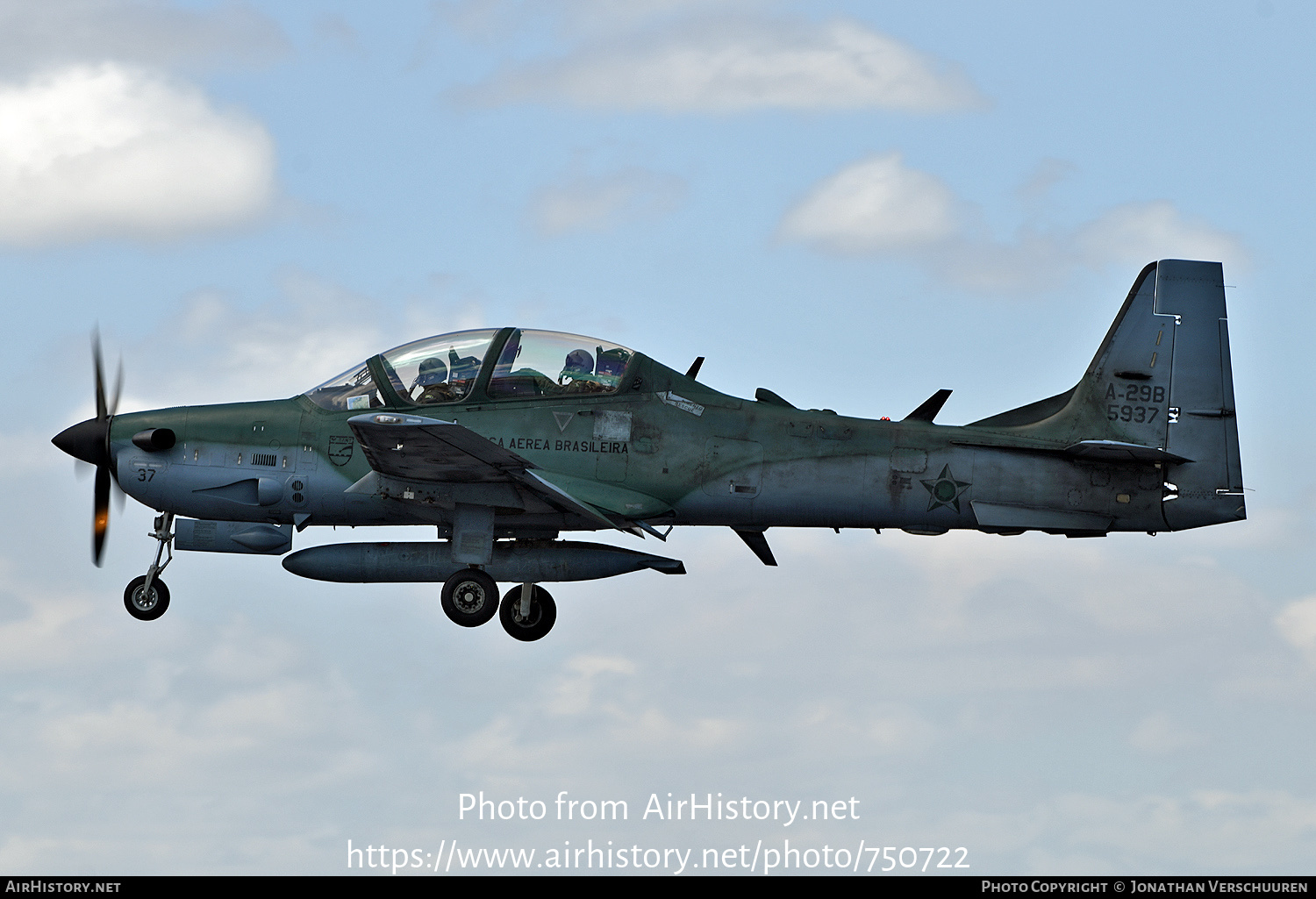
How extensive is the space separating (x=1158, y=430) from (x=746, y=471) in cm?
547

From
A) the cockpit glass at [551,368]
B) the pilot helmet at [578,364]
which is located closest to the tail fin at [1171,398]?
the cockpit glass at [551,368]

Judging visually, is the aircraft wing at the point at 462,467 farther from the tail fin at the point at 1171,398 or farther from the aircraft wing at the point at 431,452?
the tail fin at the point at 1171,398

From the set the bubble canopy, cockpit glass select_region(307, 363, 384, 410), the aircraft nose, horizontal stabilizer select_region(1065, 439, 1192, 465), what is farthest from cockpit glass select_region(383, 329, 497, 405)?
horizontal stabilizer select_region(1065, 439, 1192, 465)

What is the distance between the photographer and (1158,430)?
20.8 m

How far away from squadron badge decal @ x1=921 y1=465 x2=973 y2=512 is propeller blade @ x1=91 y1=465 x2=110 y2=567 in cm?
1120

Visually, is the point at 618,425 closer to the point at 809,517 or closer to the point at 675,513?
the point at 675,513

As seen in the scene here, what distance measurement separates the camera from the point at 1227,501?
66.8ft

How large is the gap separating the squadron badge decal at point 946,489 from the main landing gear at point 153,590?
10.2 m

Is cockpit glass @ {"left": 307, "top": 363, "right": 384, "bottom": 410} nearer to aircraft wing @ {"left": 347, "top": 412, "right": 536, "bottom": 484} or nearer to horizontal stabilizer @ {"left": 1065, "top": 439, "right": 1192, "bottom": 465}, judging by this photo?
aircraft wing @ {"left": 347, "top": 412, "right": 536, "bottom": 484}

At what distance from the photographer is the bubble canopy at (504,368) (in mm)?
20609

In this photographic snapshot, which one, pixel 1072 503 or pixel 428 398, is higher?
pixel 428 398

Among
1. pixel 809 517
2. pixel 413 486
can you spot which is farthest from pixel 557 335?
pixel 809 517

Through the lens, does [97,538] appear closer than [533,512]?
No

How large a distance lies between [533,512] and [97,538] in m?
6.37
